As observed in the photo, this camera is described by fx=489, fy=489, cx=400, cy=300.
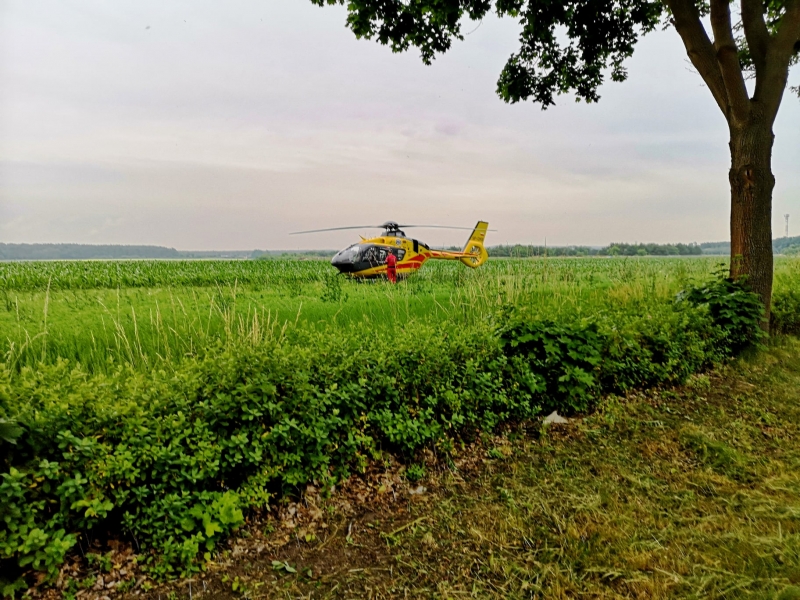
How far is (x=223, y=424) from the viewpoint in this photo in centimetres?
278

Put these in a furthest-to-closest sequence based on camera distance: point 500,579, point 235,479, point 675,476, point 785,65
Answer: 1. point 785,65
2. point 675,476
3. point 235,479
4. point 500,579

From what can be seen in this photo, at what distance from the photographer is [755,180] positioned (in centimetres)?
749


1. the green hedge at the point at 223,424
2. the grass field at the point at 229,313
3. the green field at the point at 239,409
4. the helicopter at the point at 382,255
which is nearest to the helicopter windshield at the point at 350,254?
the helicopter at the point at 382,255

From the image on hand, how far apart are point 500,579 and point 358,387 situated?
1408mm

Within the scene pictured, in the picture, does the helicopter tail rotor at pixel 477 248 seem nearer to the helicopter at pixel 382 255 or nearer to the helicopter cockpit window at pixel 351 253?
the helicopter at pixel 382 255

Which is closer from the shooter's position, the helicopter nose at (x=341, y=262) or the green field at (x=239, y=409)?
the green field at (x=239, y=409)

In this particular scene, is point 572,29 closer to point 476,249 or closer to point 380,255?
point 380,255

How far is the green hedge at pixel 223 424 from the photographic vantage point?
7.70 ft

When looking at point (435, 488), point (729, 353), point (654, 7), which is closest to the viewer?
point (435, 488)

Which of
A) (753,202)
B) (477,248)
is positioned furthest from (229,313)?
(477,248)

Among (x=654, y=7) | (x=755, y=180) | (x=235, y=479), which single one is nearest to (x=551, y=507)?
(x=235, y=479)

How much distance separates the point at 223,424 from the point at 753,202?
8360 mm

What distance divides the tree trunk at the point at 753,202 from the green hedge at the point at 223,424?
A: 16.7 ft

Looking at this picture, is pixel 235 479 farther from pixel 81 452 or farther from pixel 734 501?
pixel 734 501
